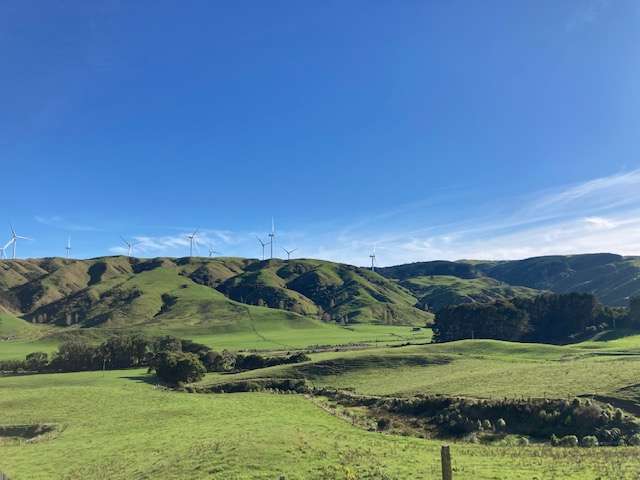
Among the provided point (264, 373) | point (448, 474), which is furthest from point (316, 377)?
point (448, 474)

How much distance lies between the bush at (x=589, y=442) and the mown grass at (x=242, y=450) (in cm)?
401

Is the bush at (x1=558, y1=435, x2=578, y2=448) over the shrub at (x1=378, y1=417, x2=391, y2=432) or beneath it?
over

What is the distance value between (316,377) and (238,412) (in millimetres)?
36663

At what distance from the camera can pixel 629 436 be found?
147 ft

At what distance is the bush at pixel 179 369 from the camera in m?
107

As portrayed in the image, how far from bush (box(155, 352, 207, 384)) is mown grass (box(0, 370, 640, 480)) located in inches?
1293

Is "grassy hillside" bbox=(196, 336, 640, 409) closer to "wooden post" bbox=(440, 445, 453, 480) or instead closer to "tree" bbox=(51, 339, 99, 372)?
"tree" bbox=(51, 339, 99, 372)

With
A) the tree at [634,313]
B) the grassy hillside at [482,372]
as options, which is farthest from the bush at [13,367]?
the tree at [634,313]

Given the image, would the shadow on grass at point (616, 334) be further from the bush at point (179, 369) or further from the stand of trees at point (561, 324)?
the bush at point (179, 369)

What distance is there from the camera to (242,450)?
3934 cm

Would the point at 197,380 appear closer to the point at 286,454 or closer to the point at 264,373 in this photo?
the point at 264,373

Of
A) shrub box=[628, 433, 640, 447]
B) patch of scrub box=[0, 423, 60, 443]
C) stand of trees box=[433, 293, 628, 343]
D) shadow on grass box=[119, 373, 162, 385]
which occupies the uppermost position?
stand of trees box=[433, 293, 628, 343]

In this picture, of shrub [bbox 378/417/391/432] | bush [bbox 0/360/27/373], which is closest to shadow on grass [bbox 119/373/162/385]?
bush [bbox 0/360/27/373]

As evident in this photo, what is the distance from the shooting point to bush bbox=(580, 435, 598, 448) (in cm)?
4271
